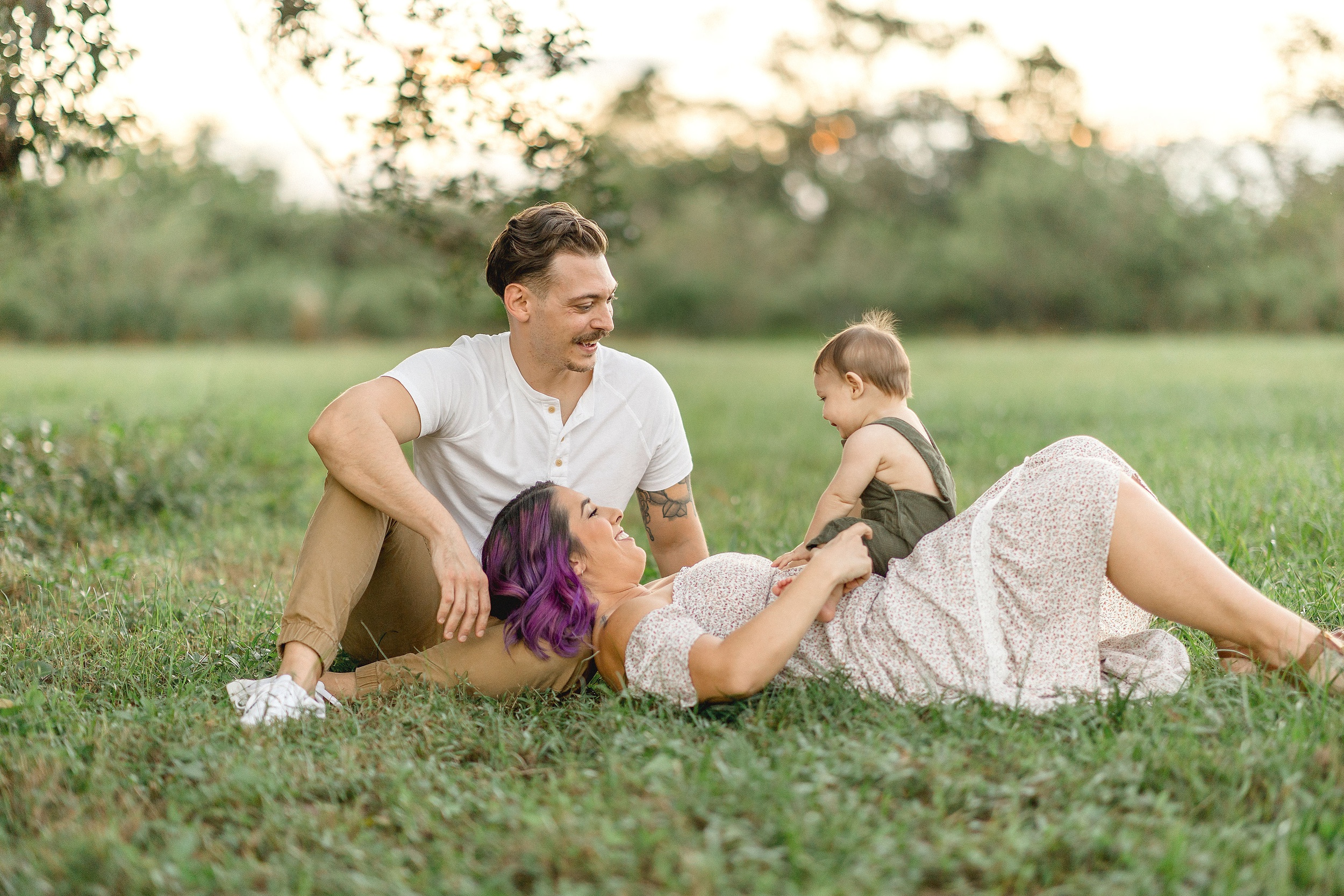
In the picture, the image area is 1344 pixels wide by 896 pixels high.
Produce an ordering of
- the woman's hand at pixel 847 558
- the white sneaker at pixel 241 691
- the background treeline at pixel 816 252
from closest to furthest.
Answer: the woman's hand at pixel 847 558
the white sneaker at pixel 241 691
the background treeline at pixel 816 252

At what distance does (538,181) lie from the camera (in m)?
5.30

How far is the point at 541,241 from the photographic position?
3.66 m

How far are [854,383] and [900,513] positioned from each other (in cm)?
45

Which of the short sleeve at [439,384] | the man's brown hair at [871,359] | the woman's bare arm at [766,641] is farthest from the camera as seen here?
the short sleeve at [439,384]

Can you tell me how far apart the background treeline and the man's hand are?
859 inches

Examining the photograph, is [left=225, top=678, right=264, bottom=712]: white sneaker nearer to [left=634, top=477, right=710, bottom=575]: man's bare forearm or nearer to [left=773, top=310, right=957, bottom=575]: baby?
[left=634, top=477, right=710, bottom=575]: man's bare forearm

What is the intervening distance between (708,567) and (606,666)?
427 mm

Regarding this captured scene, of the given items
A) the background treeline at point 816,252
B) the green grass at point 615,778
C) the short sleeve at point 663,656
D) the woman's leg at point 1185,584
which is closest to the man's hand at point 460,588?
the green grass at point 615,778

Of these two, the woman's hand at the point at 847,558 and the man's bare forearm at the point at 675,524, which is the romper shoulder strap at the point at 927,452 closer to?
the woman's hand at the point at 847,558

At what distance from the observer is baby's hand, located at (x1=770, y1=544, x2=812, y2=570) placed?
3148 mm

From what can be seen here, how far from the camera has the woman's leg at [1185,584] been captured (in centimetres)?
280

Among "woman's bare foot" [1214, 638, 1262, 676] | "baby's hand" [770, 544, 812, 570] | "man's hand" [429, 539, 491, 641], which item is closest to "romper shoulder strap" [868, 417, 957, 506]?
"baby's hand" [770, 544, 812, 570]

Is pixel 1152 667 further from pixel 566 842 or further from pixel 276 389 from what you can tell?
pixel 276 389

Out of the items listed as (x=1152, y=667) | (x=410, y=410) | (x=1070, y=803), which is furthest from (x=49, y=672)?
(x=1152, y=667)
